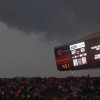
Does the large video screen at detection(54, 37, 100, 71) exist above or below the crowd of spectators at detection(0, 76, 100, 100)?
above

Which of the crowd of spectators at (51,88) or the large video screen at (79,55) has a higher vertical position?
the large video screen at (79,55)

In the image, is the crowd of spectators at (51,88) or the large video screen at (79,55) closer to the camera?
the large video screen at (79,55)

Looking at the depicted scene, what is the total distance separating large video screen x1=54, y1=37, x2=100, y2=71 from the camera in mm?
38688

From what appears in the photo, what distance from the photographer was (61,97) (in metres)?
46.0

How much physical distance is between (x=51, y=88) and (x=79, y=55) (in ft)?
30.0

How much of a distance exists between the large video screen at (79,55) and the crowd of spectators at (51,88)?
4136 millimetres

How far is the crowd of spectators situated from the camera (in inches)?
1780

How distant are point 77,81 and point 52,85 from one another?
8.96 ft

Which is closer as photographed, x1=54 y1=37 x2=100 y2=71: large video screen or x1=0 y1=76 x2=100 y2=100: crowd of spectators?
x1=54 y1=37 x2=100 y2=71: large video screen

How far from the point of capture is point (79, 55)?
4038 cm

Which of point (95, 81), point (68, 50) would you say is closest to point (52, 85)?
point (95, 81)

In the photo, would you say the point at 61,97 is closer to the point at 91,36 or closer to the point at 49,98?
the point at 49,98

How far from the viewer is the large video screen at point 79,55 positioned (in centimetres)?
3869

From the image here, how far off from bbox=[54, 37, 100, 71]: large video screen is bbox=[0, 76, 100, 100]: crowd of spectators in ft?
13.6
